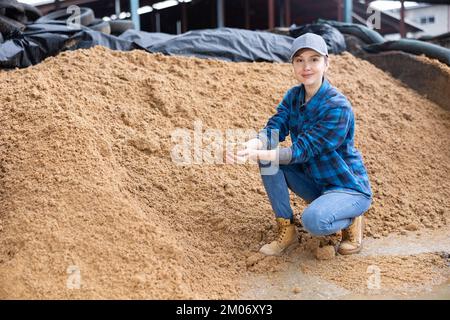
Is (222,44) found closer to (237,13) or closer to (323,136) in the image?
(323,136)

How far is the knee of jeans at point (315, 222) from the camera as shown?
2170 mm

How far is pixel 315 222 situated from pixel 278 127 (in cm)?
54

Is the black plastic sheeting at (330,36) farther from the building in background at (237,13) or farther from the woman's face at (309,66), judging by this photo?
the building in background at (237,13)

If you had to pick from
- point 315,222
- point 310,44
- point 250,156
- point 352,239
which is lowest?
point 352,239

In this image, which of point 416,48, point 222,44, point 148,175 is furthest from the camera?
point 416,48

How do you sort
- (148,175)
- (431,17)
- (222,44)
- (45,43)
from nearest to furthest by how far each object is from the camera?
(148,175)
(45,43)
(222,44)
(431,17)

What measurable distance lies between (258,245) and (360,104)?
204 cm

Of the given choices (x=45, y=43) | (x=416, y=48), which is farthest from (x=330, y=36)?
(x=45, y=43)

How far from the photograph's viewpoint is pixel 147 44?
4160 millimetres

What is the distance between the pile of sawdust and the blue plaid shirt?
0.51 meters

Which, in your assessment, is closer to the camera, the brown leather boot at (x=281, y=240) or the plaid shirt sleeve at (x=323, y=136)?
the plaid shirt sleeve at (x=323, y=136)

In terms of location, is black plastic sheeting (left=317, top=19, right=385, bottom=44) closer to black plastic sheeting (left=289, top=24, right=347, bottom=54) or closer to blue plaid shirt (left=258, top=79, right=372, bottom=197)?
black plastic sheeting (left=289, top=24, right=347, bottom=54)

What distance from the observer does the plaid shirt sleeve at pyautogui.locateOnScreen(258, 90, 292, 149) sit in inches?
95.3

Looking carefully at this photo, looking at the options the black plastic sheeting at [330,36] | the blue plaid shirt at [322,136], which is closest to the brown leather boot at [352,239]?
the blue plaid shirt at [322,136]
